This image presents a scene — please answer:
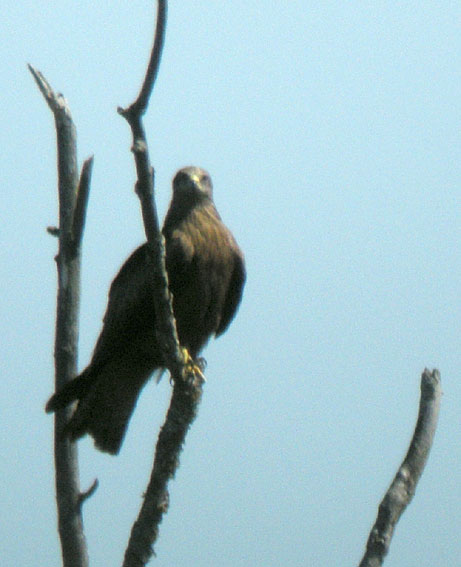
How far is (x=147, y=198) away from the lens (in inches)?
180

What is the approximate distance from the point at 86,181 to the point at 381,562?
8.51ft

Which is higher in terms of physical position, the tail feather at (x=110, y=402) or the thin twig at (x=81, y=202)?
→ the thin twig at (x=81, y=202)

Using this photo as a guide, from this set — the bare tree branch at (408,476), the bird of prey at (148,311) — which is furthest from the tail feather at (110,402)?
the bare tree branch at (408,476)

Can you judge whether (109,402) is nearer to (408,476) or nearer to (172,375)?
(172,375)

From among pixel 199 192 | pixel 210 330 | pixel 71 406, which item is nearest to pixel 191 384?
pixel 71 406

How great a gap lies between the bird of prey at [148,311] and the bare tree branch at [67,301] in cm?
66

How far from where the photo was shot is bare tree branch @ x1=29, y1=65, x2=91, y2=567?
600 cm

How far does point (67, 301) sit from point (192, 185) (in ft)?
8.26

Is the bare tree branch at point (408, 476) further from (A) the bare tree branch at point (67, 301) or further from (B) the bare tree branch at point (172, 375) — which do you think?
(A) the bare tree branch at point (67, 301)

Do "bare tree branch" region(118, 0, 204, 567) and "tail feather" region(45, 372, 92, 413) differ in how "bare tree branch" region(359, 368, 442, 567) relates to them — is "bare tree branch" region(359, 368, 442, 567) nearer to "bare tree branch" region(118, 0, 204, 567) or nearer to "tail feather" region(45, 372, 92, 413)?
"bare tree branch" region(118, 0, 204, 567)

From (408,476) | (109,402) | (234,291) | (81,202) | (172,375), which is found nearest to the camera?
(408,476)

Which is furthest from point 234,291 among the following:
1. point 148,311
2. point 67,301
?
point 67,301

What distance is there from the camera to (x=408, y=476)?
4.75m

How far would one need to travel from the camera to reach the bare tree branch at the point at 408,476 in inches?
180
